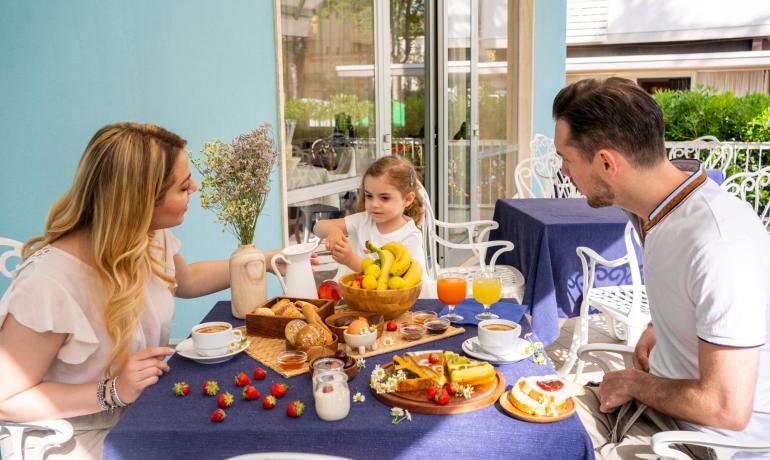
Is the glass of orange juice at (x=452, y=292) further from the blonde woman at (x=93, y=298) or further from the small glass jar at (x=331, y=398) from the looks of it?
the blonde woman at (x=93, y=298)

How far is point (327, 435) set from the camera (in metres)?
1.26

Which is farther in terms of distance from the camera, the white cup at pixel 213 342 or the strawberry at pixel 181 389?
the white cup at pixel 213 342

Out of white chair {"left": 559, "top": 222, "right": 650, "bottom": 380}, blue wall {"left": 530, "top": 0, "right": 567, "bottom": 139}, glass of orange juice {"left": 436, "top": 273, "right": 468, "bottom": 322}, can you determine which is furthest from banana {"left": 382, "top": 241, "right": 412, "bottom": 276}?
blue wall {"left": 530, "top": 0, "right": 567, "bottom": 139}

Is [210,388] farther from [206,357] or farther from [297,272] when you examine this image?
[297,272]

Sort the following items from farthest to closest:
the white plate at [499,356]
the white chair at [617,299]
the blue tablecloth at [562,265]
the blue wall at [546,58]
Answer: the blue wall at [546,58] < the blue tablecloth at [562,265] < the white chair at [617,299] < the white plate at [499,356]

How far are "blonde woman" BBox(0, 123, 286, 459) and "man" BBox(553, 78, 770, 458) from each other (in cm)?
113

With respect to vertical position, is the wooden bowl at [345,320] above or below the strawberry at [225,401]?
above

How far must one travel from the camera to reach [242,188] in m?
1.80

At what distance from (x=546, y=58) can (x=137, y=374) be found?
765 cm

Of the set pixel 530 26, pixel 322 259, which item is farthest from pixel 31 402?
pixel 530 26

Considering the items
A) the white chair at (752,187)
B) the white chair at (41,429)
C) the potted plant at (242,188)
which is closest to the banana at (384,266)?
the potted plant at (242,188)

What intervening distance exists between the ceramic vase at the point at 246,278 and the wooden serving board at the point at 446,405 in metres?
0.69

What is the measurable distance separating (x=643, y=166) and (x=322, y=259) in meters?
3.13

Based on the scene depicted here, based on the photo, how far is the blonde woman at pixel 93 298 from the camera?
4.83 ft
